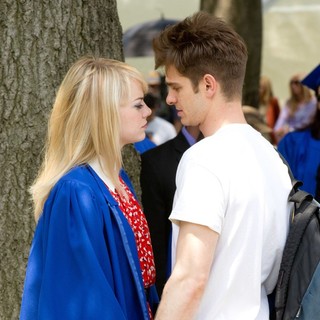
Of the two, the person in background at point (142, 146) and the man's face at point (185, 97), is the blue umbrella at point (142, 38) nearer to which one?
the person in background at point (142, 146)

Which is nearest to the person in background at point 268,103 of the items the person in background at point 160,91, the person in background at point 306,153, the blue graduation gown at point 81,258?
the person in background at point 160,91

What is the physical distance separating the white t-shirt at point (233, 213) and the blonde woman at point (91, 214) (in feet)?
0.81

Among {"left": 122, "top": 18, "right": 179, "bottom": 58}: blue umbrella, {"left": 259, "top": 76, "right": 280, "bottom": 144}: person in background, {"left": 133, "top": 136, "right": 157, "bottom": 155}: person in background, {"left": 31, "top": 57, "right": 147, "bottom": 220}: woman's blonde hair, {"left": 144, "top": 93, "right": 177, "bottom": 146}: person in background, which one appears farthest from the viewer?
{"left": 259, "top": 76, "right": 280, "bottom": 144}: person in background

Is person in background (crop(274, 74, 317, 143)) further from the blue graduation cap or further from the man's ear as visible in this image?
the man's ear

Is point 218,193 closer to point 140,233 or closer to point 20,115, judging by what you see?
point 140,233

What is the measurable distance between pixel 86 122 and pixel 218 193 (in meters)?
0.56

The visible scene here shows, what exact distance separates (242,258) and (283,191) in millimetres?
273

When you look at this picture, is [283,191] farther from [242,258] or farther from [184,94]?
[184,94]

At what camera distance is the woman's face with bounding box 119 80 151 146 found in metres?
2.88

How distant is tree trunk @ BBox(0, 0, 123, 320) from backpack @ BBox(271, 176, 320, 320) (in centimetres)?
145

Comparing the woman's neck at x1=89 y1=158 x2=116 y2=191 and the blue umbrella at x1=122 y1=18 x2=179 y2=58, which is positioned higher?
the woman's neck at x1=89 y1=158 x2=116 y2=191

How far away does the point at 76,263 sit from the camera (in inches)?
104

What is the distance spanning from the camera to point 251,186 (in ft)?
8.29

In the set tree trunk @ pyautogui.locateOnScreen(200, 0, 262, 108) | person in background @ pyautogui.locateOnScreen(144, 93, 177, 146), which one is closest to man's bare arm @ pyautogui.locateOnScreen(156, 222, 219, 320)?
person in background @ pyautogui.locateOnScreen(144, 93, 177, 146)
